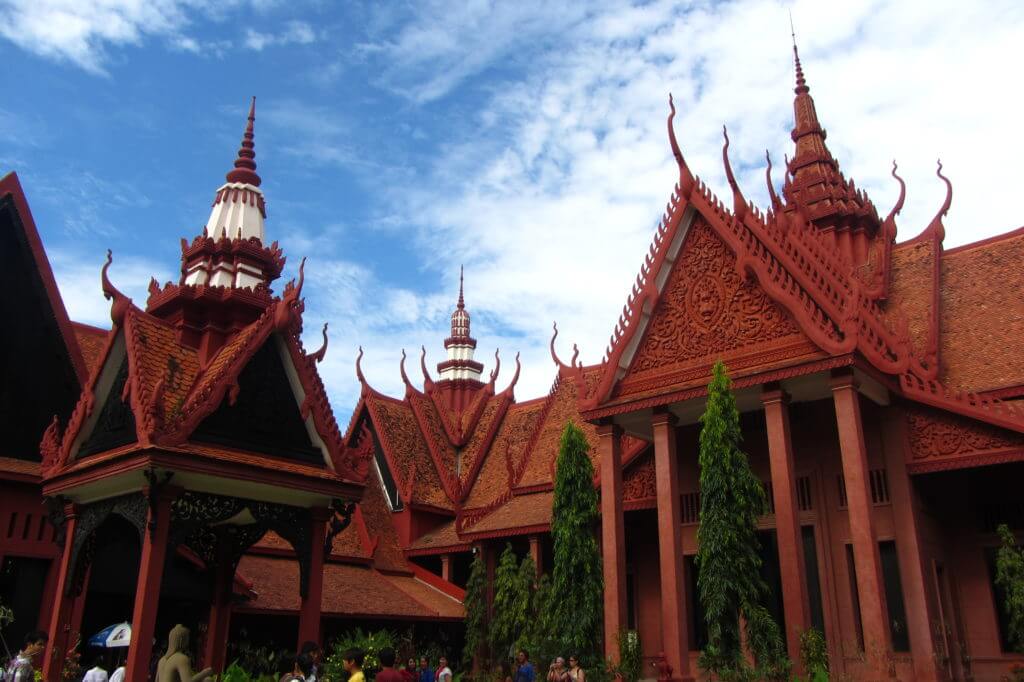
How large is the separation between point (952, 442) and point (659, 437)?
4230 millimetres

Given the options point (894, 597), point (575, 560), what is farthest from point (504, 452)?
point (894, 597)

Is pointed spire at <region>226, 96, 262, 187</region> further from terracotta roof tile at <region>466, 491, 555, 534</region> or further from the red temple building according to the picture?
terracotta roof tile at <region>466, 491, 555, 534</region>

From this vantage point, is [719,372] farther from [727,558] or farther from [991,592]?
[991,592]

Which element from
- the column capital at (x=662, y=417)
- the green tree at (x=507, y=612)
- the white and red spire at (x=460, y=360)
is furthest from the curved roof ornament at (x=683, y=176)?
the white and red spire at (x=460, y=360)

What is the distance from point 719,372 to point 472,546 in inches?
397

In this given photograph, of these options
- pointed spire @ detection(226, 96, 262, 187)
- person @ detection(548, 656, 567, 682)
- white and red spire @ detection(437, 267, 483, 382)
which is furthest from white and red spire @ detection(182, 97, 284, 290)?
white and red spire @ detection(437, 267, 483, 382)

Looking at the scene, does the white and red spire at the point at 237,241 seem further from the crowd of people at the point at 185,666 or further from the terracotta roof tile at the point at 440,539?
the terracotta roof tile at the point at 440,539

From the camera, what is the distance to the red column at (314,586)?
9672 mm

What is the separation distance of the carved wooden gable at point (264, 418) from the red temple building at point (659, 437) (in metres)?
0.03

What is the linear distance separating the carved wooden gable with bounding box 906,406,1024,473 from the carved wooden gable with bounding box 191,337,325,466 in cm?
851

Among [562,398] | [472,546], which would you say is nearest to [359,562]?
[472,546]

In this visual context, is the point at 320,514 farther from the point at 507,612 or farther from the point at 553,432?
the point at 553,432

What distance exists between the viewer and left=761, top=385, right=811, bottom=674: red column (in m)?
11.6

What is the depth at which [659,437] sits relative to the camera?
14.0 metres
